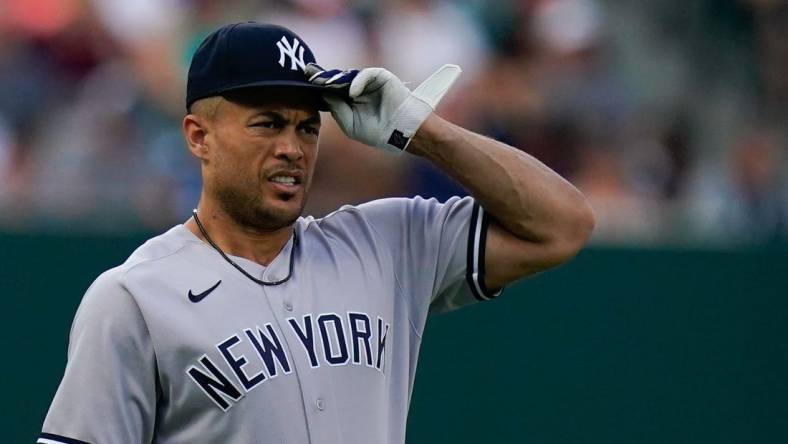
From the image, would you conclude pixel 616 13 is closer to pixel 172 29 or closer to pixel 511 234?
pixel 172 29

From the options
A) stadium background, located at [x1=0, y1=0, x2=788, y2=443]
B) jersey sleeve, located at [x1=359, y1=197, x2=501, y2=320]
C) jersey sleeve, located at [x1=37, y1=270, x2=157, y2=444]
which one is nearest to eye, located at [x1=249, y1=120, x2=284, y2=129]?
jersey sleeve, located at [x1=359, y1=197, x2=501, y2=320]

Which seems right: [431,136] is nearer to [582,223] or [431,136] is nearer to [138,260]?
[582,223]

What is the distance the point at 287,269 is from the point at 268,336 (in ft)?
0.72

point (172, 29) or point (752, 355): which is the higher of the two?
point (172, 29)

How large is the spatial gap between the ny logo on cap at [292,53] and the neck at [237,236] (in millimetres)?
382

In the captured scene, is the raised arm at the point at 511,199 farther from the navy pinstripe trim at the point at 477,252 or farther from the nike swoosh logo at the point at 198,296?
the nike swoosh logo at the point at 198,296

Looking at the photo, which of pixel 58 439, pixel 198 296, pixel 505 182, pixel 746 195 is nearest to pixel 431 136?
pixel 505 182

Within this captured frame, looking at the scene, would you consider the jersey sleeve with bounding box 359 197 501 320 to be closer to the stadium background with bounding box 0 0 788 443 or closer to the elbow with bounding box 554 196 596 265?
the elbow with bounding box 554 196 596 265

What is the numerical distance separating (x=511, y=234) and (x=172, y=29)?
3690mm

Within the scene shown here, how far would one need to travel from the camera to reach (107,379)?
2.87 m

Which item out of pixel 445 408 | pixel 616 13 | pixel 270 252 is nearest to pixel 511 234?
pixel 270 252

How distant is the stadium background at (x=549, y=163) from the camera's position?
5387 millimetres

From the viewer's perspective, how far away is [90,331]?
2.88 m

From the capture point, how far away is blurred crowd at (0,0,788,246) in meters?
5.89
